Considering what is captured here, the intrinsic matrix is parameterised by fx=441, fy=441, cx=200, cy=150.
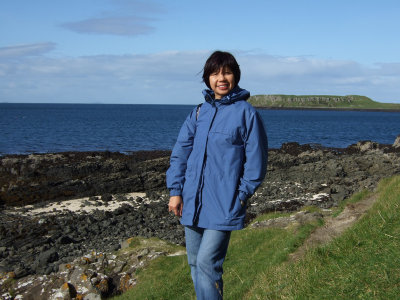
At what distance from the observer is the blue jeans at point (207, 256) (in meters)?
4.36

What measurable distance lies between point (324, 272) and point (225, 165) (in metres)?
1.71

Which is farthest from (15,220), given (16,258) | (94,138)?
(94,138)

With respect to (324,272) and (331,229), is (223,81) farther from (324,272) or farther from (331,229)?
(331,229)

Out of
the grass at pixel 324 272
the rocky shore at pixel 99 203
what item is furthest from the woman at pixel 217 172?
the rocky shore at pixel 99 203

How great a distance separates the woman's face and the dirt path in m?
3.04

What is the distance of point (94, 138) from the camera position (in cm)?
6291

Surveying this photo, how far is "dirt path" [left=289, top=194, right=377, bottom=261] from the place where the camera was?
7171 mm

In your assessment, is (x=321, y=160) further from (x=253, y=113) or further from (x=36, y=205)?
(x=253, y=113)

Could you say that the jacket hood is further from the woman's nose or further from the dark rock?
the dark rock

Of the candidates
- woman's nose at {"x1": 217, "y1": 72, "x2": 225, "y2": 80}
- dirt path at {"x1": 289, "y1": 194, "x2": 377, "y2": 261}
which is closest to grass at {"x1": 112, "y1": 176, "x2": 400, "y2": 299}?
dirt path at {"x1": 289, "y1": 194, "x2": 377, "y2": 261}

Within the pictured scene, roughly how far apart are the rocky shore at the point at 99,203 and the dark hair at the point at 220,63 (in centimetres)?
637

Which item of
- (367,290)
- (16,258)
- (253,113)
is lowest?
(16,258)

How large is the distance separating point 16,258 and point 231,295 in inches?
445

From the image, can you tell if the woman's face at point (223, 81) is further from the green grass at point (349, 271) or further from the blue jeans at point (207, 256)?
the green grass at point (349, 271)
